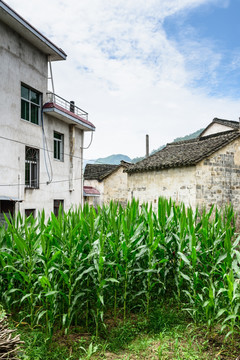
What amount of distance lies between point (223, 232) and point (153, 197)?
10.9 m

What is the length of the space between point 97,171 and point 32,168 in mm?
13383

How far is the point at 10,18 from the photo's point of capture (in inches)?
456

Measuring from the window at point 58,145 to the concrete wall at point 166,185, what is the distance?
3.86 m

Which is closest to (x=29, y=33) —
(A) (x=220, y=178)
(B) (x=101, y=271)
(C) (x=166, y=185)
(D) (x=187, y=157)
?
(D) (x=187, y=157)

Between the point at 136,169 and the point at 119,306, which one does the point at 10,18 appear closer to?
the point at 136,169

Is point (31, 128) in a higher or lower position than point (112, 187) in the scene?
higher

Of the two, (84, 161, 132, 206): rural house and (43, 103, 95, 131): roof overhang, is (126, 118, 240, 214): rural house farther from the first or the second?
(84, 161, 132, 206): rural house

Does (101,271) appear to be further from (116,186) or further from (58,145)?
(116,186)

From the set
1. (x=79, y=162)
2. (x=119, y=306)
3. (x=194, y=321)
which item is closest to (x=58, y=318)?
(x=119, y=306)

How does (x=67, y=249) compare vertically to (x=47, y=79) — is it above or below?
below

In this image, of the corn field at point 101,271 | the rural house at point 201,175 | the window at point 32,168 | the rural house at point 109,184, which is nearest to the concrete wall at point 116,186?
the rural house at point 109,184

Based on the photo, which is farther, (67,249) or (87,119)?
(87,119)

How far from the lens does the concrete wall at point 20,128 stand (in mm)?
11891

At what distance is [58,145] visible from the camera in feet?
52.6
